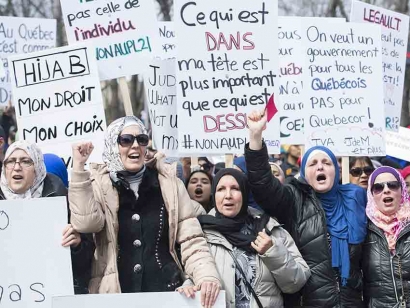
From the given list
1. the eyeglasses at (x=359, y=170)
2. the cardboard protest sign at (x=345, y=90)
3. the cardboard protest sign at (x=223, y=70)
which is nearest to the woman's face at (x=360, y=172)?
the eyeglasses at (x=359, y=170)

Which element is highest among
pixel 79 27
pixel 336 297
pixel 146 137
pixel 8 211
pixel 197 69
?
pixel 79 27

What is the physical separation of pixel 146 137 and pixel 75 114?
Answer: 202 centimetres

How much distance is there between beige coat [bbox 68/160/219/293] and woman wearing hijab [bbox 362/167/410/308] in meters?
1.20

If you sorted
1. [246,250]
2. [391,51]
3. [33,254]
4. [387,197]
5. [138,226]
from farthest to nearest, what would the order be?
[391,51] < [387,197] < [246,250] < [138,226] < [33,254]

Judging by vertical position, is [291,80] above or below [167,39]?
below

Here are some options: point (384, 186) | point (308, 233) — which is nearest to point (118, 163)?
point (308, 233)

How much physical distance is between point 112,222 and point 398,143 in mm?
4796

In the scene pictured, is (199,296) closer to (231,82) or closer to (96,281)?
(96,281)

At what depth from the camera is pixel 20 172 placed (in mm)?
5375

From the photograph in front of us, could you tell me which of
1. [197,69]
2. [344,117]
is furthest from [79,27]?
[344,117]

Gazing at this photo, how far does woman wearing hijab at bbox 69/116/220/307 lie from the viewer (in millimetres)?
5246

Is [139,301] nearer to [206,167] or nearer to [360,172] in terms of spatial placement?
[206,167]

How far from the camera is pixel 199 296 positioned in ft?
16.6

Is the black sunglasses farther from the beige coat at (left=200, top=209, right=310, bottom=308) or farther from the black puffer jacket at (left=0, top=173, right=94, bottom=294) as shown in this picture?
the beige coat at (left=200, top=209, right=310, bottom=308)
